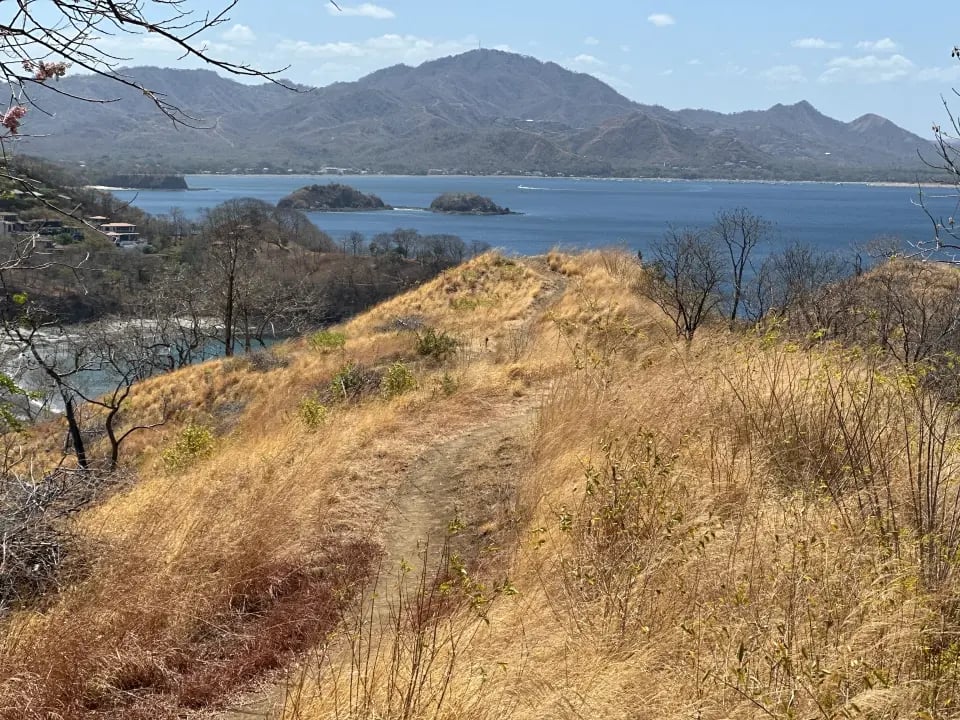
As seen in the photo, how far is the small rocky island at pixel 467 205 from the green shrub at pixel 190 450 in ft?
391

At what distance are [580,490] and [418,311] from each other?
15404mm

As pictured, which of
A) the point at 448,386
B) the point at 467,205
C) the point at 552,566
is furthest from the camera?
the point at 467,205

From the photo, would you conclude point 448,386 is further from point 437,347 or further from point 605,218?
point 605,218

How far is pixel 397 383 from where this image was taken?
905cm

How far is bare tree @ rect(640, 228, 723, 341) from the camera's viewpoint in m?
13.3

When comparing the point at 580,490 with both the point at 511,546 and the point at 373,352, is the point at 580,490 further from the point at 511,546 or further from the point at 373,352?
the point at 373,352

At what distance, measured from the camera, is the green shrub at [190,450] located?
25.2ft

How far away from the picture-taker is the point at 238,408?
1581cm

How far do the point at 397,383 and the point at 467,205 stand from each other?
124 metres

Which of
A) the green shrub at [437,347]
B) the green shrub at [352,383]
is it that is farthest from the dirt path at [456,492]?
the green shrub at [437,347]

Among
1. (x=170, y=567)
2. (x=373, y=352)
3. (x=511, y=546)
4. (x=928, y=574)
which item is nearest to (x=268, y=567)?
(x=170, y=567)

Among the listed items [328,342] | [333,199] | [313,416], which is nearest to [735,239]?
[328,342]

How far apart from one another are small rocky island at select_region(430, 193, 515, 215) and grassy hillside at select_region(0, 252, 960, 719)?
121993 millimetres

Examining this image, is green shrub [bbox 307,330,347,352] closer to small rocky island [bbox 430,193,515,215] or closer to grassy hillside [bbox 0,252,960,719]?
grassy hillside [bbox 0,252,960,719]
